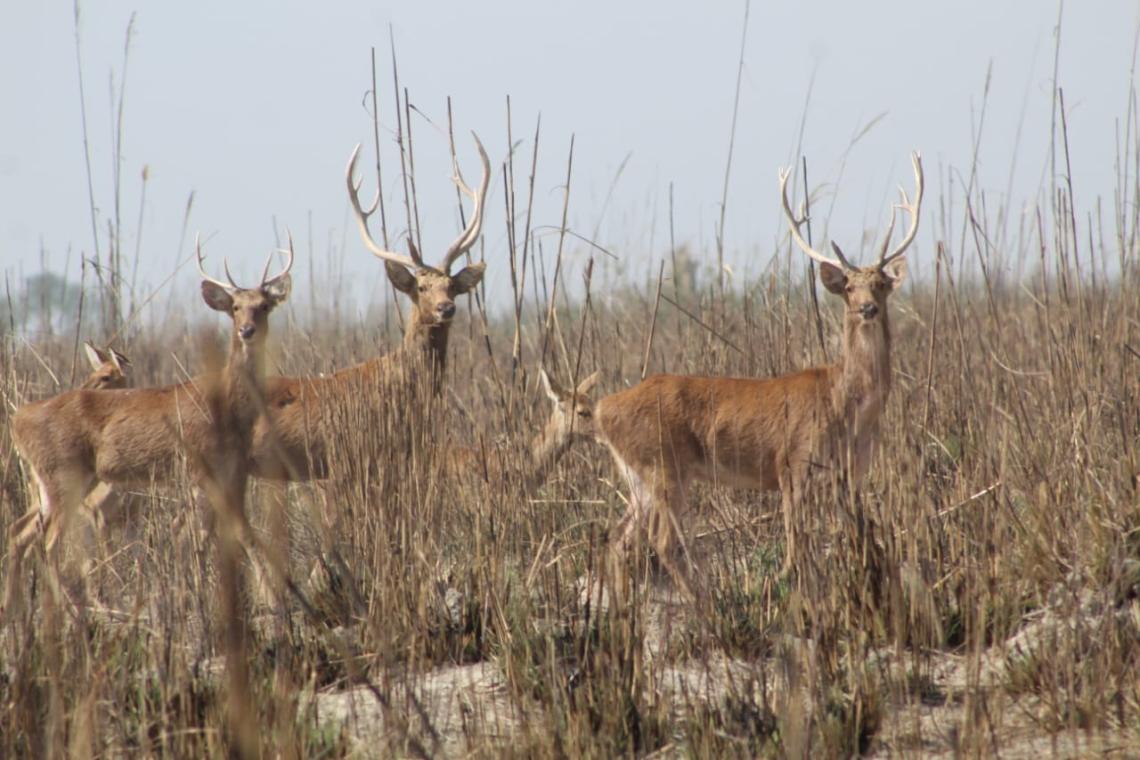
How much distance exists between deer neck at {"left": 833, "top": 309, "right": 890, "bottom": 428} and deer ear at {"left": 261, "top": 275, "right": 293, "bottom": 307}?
3.00 metres

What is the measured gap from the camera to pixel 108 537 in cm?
750

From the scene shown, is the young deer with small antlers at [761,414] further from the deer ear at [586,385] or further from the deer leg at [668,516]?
the deer ear at [586,385]

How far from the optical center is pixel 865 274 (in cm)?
651

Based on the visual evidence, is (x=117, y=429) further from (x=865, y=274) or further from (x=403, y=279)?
(x=865, y=274)

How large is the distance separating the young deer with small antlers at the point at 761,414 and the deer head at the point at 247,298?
194 centimetres

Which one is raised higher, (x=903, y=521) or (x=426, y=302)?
(x=426, y=302)

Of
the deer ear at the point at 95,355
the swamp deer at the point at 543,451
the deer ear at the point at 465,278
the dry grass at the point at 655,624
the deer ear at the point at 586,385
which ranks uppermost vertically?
the deer ear at the point at 465,278

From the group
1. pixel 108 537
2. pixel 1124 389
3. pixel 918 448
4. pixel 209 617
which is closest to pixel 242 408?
pixel 108 537

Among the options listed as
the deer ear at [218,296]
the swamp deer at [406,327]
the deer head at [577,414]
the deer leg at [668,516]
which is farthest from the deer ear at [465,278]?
the deer leg at [668,516]

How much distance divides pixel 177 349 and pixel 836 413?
24.4ft

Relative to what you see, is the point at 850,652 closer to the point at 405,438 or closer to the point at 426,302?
the point at 405,438

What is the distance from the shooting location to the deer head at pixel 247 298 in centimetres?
737

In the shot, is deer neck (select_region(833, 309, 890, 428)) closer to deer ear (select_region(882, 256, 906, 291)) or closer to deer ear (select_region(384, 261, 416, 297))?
deer ear (select_region(882, 256, 906, 291))

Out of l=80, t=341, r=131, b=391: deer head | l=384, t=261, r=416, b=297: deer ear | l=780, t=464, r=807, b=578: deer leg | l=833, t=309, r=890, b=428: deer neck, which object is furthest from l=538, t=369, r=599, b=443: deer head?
A: l=80, t=341, r=131, b=391: deer head
